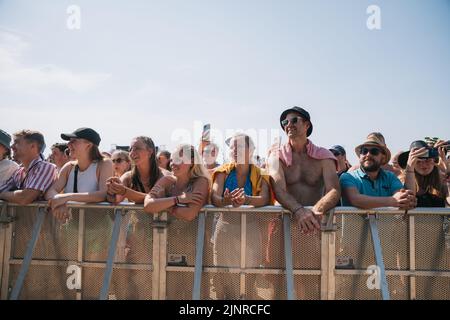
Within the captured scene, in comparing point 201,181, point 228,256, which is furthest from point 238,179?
point 228,256

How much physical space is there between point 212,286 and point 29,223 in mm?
1921

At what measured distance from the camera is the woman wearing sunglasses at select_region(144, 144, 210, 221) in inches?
139

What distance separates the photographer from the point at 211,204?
3799mm

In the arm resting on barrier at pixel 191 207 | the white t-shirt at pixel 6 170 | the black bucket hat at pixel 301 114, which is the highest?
the black bucket hat at pixel 301 114

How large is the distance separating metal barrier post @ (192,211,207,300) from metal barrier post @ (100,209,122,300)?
0.75 meters

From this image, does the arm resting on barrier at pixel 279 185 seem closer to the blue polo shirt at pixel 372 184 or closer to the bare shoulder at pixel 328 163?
the bare shoulder at pixel 328 163

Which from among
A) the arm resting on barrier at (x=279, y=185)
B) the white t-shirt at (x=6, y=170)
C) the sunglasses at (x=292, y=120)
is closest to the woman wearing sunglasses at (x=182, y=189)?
the arm resting on barrier at (x=279, y=185)

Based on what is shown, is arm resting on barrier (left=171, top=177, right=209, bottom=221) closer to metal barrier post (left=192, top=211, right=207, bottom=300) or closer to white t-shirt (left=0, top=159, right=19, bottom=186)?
metal barrier post (left=192, top=211, right=207, bottom=300)

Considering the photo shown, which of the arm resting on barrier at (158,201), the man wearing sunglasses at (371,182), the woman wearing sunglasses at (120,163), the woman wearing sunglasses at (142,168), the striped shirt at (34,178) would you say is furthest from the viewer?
the woman wearing sunglasses at (120,163)

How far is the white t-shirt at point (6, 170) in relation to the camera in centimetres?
432

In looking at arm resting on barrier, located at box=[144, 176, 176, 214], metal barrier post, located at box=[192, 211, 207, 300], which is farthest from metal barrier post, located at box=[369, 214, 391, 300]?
arm resting on barrier, located at box=[144, 176, 176, 214]

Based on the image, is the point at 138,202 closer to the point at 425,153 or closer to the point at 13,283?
the point at 13,283

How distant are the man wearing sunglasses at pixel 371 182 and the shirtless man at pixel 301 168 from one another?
0.54 ft

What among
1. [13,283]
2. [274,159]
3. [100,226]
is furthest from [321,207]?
[13,283]
